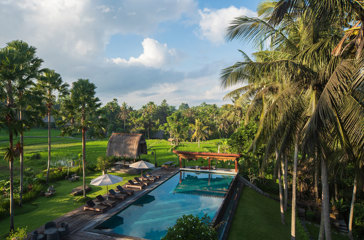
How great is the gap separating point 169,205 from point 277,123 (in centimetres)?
1164

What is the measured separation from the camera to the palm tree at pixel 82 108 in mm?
16438

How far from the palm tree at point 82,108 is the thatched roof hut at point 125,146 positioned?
8724mm

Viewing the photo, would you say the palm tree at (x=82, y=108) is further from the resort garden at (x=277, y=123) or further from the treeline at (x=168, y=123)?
the treeline at (x=168, y=123)

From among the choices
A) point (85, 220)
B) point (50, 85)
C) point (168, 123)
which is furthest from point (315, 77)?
point (168, 123)

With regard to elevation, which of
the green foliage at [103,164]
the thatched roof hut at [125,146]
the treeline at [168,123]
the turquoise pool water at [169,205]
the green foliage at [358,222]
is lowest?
the green foliage at [358,222]

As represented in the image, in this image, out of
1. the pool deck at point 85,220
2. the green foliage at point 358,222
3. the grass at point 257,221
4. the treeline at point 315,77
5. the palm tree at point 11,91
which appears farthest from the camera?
the green foliage at point 358,222

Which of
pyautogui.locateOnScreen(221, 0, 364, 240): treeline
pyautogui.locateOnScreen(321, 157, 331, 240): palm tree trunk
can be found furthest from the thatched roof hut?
pyautogui.locateOnScreen(321, 157, 331, 240): palm tree trunk

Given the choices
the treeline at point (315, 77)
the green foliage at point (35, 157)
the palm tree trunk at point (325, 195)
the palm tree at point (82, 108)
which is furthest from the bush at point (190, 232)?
the green foliage at point (35, 157)

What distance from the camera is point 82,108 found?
661 inches

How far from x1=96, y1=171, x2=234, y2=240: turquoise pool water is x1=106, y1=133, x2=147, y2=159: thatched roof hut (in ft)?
19.5

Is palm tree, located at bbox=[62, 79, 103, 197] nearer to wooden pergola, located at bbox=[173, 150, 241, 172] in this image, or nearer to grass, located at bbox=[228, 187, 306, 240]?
wooden pergola, located at bbox=[173, 150, 241, 172]

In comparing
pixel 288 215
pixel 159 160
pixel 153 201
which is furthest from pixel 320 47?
pixel 159 160

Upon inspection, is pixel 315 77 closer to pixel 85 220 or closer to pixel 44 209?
pixel 85 220

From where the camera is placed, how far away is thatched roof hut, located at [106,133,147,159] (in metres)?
25.5
